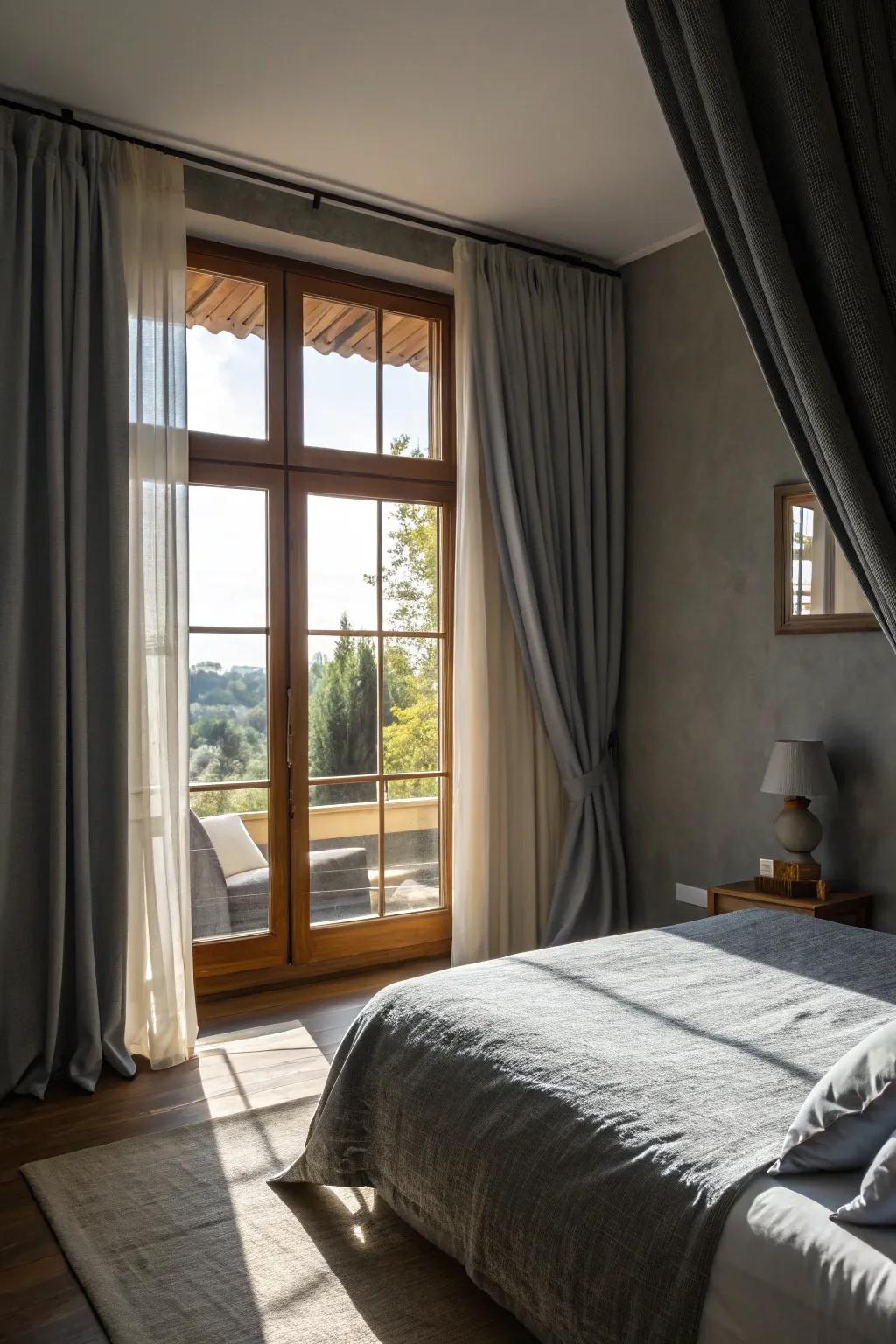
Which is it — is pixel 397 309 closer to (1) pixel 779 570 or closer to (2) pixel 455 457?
(2) pixel 455 457

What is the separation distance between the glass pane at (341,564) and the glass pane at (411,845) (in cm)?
72

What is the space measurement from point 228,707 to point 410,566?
100 centimetres

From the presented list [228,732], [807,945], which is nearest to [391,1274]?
[807,945]

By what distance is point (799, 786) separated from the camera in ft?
11.5

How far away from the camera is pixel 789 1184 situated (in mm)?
1521

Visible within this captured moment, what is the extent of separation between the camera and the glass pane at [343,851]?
166 inches

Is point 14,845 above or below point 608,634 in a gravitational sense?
below

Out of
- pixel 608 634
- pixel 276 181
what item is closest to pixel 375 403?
pixel 276 181

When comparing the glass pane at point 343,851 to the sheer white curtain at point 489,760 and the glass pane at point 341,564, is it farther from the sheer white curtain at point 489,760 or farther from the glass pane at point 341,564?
the glass pane at point 341,564

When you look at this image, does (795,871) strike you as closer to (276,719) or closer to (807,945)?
(807,945)

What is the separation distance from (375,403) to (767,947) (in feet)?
8.82

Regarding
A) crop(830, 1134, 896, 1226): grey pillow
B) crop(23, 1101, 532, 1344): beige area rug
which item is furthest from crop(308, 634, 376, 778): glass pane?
crop(830, 1134, 896, 1226): grey pillow

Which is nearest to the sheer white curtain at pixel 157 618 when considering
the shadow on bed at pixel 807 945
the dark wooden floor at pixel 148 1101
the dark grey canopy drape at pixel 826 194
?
the dark wooden floor at pixel 148 1101

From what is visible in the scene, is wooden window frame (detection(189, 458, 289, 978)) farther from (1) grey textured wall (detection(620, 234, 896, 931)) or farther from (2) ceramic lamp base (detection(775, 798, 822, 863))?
(2) ceramic lamp base (detection(775, 798, 822, 863))
